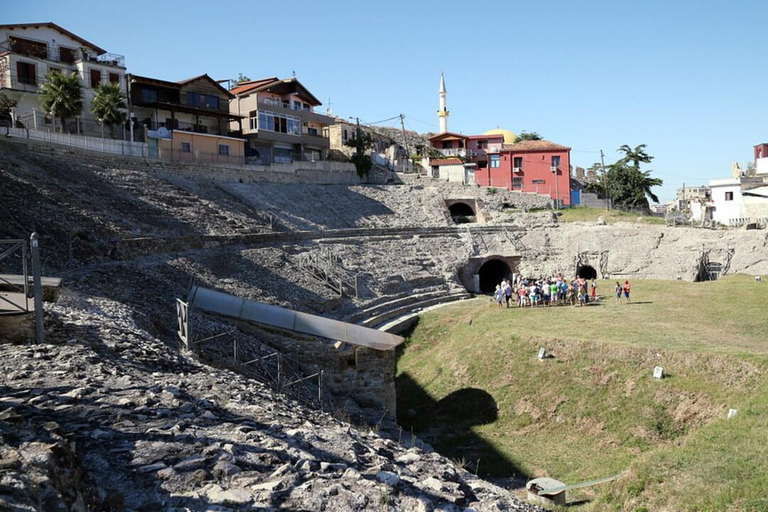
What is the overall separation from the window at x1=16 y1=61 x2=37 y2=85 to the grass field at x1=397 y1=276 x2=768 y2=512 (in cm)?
3099

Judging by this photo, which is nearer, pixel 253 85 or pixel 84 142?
pixel 84 142

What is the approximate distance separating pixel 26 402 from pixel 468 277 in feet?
112

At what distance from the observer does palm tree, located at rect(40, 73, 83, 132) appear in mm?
37094

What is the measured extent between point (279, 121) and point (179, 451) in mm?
48418

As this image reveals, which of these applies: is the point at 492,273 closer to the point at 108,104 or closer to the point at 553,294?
the point at 553,294

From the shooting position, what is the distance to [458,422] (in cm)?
2108

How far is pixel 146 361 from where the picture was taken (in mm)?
12328

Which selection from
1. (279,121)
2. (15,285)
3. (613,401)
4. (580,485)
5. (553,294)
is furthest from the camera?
(279,121)

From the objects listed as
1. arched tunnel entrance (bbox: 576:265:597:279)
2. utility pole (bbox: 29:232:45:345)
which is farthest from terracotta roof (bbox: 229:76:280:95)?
utility pole (bbox: 29:232:45:345)

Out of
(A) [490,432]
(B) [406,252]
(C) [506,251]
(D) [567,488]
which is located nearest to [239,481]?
(D) [567,488]

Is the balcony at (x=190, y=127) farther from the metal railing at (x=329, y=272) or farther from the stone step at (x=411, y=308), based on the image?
the stone step at (x=411, y=308)

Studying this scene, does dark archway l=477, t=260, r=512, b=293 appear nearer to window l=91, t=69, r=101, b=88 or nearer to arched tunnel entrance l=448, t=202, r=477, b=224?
arched tunnel entrance l=448, t=202, r=477, b=224

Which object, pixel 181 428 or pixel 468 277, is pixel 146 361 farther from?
pixel 468 277

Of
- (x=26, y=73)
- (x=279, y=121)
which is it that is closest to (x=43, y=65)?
(x=26, y=73)
